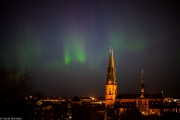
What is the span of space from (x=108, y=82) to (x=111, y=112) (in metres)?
14.7

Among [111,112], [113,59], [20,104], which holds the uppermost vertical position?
[113,59]

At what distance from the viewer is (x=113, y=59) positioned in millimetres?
124062

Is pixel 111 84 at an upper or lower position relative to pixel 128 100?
upper

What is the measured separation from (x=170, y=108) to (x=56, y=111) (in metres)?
63.4

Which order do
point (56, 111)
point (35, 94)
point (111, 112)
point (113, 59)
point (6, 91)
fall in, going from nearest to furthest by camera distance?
point (6, 91) → point (35, 94) → point (56, 111) → point (111, 112) → point (113, 59)

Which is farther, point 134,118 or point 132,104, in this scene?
point 132,104

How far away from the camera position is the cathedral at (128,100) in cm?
12412

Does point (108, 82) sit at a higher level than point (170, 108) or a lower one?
higher

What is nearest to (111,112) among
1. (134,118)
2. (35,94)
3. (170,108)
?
(134,118)

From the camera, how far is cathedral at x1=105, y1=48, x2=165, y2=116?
124125 millimetres

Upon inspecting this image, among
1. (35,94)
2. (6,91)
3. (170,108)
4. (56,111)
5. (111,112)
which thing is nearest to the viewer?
(6,91)

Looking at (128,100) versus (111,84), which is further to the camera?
(128,100)

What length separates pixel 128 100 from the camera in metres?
140

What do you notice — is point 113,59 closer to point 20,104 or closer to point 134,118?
point 134,118
